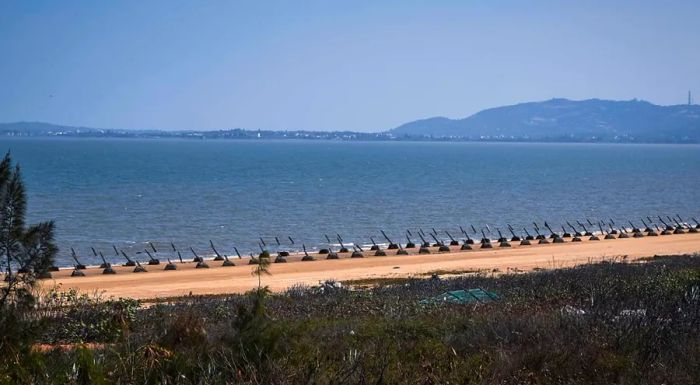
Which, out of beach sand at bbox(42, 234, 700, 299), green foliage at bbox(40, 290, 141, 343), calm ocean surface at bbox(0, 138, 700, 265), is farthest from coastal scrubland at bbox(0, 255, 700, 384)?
calm ocean surface at bbox(0, 138, 700, 265)

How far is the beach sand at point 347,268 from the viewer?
29.9m

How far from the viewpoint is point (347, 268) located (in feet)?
122

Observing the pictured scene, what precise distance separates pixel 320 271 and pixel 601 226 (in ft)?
119

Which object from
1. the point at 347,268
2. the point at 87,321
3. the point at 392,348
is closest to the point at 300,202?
the point at 347,268

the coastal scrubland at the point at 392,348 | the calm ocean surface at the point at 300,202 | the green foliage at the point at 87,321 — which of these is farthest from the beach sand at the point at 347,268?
the coastal scrubland at the point at 392,348

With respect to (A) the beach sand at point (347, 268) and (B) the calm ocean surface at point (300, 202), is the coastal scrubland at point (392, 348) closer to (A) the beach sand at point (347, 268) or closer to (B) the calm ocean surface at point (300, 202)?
(A) the beach sand at point (347, 268)

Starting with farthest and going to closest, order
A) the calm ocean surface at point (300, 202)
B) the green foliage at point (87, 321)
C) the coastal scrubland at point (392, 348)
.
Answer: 1. the calm ocean surface at point (300, 202)
2. the green foliage at point (87, 321)
3. the coastal scrubland at point (392, 348)

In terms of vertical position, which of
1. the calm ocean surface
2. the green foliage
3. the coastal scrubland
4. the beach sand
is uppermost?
the coastal scrubland

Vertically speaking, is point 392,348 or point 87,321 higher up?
point 392,348

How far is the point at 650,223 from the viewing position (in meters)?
69.1

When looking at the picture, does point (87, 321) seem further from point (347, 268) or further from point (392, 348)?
point (347, 268)

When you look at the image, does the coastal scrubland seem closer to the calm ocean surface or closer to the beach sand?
the beach sand

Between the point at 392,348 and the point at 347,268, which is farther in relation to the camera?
the point at 347,268

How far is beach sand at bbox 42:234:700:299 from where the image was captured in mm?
29906
